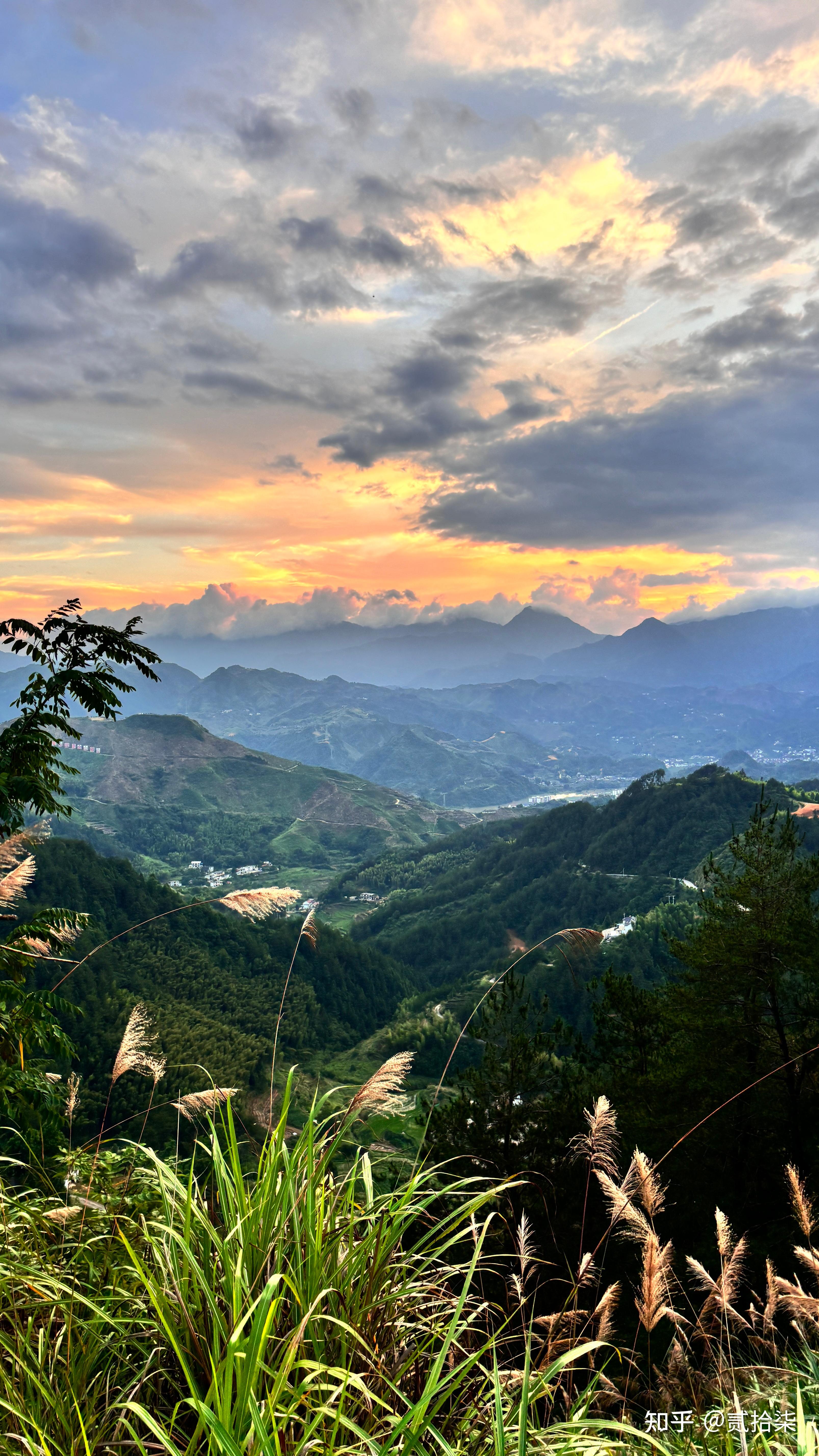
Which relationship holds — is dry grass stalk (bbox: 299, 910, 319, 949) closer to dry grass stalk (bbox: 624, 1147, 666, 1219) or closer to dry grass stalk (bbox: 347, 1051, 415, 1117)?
dry grass stalk (bbox: 347, 1051, 415, 1117)

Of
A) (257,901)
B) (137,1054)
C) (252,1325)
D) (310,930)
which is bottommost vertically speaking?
(252,1325)

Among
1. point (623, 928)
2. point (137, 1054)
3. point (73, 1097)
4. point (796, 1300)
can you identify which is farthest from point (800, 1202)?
point (623, 928)

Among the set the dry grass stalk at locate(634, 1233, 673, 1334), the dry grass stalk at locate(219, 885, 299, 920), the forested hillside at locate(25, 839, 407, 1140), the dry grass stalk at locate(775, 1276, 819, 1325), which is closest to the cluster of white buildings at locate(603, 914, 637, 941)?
the forested hillside at locate(25, 839, 407, 1140)

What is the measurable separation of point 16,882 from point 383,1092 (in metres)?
3.87

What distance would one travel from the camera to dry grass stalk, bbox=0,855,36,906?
577 centimetres

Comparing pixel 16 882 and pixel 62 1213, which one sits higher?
pixel 16 882

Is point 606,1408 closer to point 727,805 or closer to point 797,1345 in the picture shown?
point 797,1345

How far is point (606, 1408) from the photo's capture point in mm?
4195

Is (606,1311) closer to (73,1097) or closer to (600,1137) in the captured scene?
(600,1137)

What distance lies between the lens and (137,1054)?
455cm

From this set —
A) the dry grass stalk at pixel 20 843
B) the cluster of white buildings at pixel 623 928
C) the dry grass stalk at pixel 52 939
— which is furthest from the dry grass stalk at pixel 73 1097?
the cluster of white buildings at pixel 623 928

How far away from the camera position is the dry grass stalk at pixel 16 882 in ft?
18.9

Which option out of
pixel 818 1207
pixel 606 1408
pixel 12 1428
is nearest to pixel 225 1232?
pixel 12 1428

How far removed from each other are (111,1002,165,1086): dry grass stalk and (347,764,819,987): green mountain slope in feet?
425
